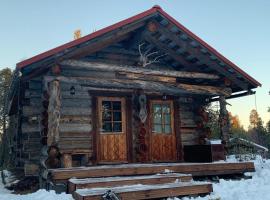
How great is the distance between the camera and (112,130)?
1035cm

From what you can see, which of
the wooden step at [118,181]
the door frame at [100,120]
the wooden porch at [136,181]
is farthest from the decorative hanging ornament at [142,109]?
the wooden step at [118,181]

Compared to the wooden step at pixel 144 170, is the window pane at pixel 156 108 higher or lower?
higher

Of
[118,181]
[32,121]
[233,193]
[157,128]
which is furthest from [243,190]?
[32,121]

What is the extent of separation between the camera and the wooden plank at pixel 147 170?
6.20 meters

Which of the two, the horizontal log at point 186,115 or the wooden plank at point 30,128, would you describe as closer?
the wooden plank at point 30,128

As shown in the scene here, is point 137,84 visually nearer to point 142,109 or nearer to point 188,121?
point 142,109

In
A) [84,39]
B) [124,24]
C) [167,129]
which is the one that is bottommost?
[167,129]

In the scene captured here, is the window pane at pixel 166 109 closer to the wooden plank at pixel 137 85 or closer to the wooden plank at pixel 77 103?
the wooden plank at pixel 137 85

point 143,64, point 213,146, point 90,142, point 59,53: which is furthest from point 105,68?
point 213,146

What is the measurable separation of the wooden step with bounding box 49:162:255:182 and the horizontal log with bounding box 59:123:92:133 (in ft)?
8.67

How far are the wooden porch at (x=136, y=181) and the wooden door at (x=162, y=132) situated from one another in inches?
126

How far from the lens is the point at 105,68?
857cm

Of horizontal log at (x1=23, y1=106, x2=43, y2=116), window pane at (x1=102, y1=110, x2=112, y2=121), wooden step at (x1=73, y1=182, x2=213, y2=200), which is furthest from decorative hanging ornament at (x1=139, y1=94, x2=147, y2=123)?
wooden step at (x1=73, y1=182, x2=213, y2=200)

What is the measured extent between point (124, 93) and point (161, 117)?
187 centimetres
